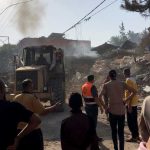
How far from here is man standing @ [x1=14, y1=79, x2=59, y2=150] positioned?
6184 millimetres

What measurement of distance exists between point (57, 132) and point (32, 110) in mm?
6052

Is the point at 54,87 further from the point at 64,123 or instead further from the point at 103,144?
the point at 64,123

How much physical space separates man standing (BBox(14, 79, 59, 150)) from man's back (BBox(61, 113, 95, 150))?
1084mm

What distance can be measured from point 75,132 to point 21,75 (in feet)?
42.5

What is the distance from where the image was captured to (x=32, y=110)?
6.93 meters

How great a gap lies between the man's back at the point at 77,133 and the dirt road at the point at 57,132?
185 inches

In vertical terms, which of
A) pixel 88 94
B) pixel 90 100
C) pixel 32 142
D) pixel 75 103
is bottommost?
pixel 32 142

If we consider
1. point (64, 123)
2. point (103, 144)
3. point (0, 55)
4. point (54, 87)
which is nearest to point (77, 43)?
point (0, 55)

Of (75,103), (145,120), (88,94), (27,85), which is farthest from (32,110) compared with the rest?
(88,94)

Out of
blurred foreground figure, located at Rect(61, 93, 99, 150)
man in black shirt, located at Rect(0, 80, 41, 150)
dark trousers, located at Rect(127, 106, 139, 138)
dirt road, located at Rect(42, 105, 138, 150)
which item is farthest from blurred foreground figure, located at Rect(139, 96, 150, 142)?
dark trousers, located at Rect(127, 106, 139, 138)

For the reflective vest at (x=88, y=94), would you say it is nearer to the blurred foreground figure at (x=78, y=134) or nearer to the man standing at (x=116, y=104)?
the man standing at (x=116, y=104)

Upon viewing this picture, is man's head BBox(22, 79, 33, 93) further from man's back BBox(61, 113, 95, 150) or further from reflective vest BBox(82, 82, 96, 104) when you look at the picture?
reflective vest BBox(82, 82, 96, 104)

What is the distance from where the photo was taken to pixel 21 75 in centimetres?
1794

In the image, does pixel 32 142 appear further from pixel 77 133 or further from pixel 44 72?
pixel 44 72
